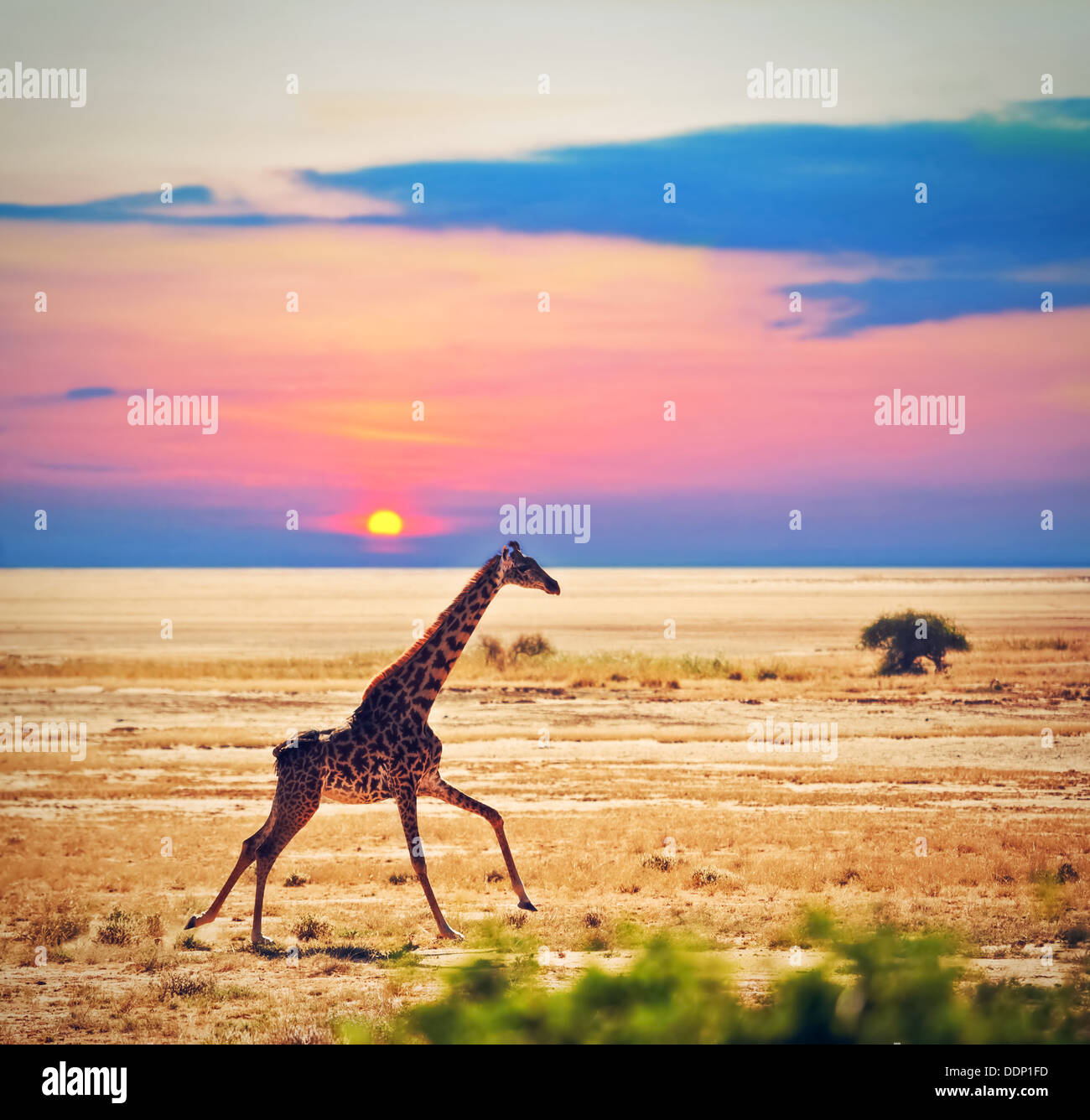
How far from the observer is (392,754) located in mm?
9664

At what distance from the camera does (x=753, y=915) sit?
1062 cm

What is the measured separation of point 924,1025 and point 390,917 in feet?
29.1

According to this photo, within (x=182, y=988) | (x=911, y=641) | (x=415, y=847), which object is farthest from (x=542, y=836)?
(x=911, y=641)

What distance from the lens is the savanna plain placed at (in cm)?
871

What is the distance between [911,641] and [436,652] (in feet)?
107

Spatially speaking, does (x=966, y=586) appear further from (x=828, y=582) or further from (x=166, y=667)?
(x=166, y=667)

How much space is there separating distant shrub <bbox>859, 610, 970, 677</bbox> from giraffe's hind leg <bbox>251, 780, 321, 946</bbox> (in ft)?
105

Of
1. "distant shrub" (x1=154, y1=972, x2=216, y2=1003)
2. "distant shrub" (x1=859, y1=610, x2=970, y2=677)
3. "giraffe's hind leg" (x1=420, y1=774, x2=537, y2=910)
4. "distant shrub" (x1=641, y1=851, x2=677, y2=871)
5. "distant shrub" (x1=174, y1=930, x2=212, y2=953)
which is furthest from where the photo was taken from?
"distant shrub" (x1=859, y1=610, x2=970, y2=677)

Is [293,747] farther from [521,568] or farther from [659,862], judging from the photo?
[659,862]

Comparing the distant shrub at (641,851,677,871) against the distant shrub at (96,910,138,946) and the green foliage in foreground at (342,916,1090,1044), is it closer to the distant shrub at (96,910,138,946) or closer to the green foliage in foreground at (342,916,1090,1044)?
the distant shrub at (96,910,138,946)

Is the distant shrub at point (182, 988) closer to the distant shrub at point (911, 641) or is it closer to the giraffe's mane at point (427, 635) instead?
the giraffe's mane at point (427, 635)

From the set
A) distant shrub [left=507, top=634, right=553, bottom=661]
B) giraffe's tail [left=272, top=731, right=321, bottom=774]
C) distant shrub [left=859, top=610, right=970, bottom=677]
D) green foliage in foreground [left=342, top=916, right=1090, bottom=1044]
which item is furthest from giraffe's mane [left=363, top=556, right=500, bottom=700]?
distant shrub [left=507, top=634, right=553, bottom=661]
